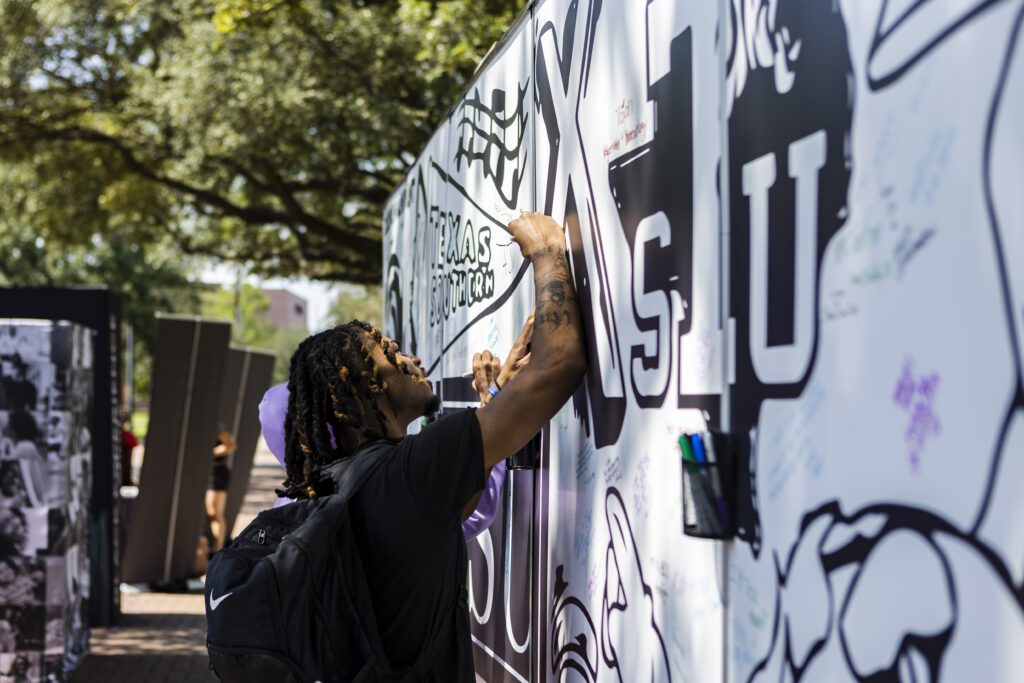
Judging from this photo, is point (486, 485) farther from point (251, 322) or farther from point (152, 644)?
point (251, 322)

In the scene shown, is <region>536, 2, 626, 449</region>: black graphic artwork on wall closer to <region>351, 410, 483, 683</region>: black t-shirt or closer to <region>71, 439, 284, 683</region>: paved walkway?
<region>351, 410, 483, 683</region>: black t-shirt

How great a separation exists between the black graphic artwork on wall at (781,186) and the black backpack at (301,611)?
3.50 ft

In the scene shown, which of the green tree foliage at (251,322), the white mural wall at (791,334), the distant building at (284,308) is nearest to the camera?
the white mural wall at (791,334)

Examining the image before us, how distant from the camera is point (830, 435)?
1.62m

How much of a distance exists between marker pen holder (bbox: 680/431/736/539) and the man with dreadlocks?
2.42ft

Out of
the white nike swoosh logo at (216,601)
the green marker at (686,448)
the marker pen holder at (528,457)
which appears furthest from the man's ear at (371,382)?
the green marker at (686,448)

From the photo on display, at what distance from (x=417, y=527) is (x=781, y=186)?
4.18 feet

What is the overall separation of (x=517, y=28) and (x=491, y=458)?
4.77 feet

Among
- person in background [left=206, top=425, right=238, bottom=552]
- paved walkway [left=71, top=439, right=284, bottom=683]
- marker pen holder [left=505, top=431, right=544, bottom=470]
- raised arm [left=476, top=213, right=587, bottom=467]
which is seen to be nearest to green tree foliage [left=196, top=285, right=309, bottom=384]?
person in background [left=206, top=425, right=238, bottom=552]

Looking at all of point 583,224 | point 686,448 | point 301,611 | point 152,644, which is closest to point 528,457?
point 583,224

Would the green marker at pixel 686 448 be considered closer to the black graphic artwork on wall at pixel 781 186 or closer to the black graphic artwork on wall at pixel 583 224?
the black graphic artwork on wall at pixel 781 186

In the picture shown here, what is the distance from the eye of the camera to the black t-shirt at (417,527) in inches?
104

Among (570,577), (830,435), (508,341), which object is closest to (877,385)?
(830,435)

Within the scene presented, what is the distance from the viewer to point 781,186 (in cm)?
179
